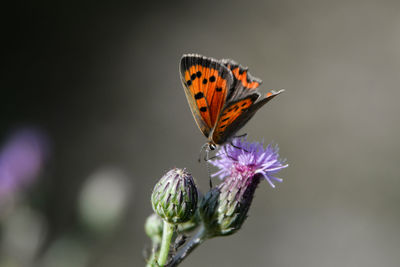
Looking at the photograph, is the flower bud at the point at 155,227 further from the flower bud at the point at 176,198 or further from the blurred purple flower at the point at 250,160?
the blurred purple flower at the point at 250,160

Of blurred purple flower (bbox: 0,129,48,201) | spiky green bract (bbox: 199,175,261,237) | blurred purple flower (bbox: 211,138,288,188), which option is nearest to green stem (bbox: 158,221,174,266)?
spiky green bract (bbox: 199,175,261,237)

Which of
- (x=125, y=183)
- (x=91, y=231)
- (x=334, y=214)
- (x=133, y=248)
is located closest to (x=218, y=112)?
(x=91, y=231)

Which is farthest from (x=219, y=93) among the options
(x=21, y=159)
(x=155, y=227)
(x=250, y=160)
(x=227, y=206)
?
(x=21, y=159)

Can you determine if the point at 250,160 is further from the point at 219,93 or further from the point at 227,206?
the point at 219,93

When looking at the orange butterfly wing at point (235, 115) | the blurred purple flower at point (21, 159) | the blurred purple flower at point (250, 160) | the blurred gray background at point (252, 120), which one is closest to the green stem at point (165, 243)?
the blurred purple flower at point (250, 160)

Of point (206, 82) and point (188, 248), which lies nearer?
point (188, 248)

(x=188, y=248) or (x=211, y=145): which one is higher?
(x=211, y=145)

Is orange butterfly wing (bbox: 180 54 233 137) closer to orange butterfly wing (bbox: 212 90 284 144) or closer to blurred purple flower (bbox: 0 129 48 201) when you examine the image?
orange butterfly wing (bbox: 212 90 284 144)
